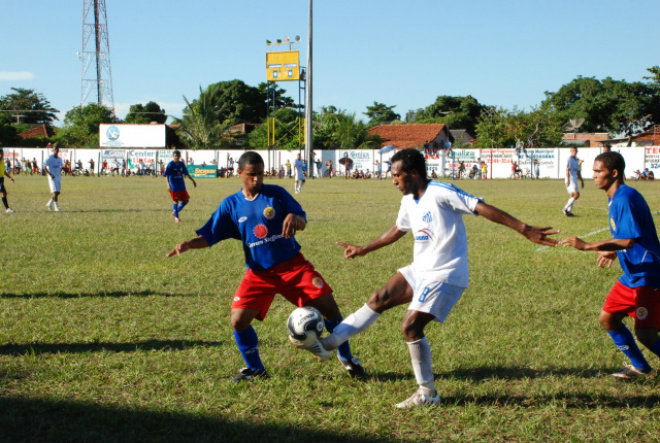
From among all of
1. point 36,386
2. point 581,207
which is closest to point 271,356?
point 36,386

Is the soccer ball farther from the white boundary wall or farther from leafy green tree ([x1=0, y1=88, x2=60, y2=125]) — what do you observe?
leafy green tree ([x1=0, y1=88, x2=60, y2=125])

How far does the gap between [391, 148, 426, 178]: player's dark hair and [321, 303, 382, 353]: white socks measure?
1.08 meters

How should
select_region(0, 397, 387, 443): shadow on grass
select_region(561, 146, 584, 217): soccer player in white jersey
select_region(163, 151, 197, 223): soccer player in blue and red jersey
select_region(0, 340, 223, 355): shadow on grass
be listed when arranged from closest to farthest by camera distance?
1. select_region(0, 397, 387, 443): shadow on grass
2. select_region(0, 340, 223, 355): shadow on grass
3. select_region(163, 151, 197, 223): soccer player in blue and red jersey
4. select_region(561, 146, 584, 217): soccer player in white jersey

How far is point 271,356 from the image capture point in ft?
17.5

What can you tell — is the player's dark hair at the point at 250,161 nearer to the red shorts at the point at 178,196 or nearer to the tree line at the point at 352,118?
the red shorts at the point at 178,196

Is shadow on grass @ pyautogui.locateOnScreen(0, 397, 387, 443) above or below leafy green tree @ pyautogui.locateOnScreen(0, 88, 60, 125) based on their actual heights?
below

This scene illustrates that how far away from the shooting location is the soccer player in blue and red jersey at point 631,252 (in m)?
4.30

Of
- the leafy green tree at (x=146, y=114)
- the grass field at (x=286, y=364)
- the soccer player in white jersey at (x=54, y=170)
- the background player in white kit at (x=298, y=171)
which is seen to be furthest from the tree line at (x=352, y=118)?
the grass field at (x=286, y=364)

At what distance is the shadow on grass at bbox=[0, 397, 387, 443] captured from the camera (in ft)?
12.4

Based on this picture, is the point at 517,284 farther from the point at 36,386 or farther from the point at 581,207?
the point at 581,207

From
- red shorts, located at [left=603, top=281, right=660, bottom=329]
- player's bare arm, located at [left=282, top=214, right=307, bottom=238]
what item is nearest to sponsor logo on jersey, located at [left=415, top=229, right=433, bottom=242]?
player's bare arm, located at [left=282, top=214, right=307, bottom=238]

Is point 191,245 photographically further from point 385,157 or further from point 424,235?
point 385,157

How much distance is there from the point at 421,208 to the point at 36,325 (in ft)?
14.3

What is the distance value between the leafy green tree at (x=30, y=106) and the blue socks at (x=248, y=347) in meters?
112
